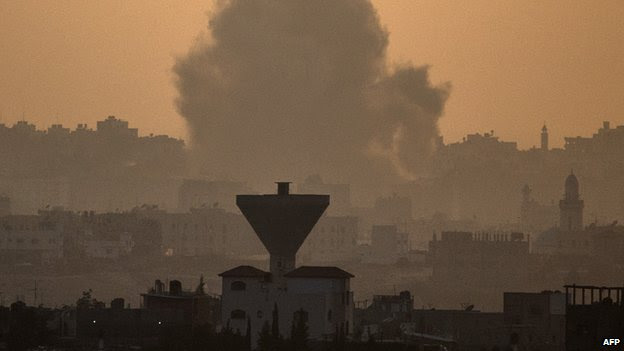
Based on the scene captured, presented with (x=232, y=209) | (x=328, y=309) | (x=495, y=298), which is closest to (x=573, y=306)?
(x=328, y=309)

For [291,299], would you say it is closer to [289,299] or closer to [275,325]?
[289,299]

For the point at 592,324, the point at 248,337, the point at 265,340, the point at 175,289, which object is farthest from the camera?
the point at 175,289

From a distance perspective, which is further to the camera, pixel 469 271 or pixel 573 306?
pixel 469 271

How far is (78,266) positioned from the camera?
14700 cm

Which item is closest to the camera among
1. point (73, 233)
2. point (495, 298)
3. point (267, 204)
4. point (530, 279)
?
point (267, 204)

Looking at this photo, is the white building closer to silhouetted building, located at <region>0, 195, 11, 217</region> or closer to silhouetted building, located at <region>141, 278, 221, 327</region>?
silhouetted building, located at <region>141, 278, 221, 327</region>

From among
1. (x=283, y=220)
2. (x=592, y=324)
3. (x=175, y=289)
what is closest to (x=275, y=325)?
(x=175, y=289)

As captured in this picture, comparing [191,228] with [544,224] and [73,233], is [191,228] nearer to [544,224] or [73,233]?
[73,233]

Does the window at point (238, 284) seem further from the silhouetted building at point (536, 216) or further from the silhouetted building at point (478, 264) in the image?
the silhouetted building at point (536, 216)

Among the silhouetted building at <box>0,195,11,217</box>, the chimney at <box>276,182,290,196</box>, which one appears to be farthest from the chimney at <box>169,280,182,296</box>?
the silhouetted building at <box>0,195,11,217</box>

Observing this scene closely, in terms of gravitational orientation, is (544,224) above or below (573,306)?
above

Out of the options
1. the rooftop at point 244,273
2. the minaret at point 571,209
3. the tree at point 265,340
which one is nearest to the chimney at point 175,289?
the rooftop at point 244,273

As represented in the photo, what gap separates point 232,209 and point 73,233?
3402cm

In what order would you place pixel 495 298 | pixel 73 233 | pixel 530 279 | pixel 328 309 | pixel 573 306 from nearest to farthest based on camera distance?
1. pixel 573 306
2. pixel 328 309
3. pixel 495 298
4. pixel 530 279
5. pixel 73 233
